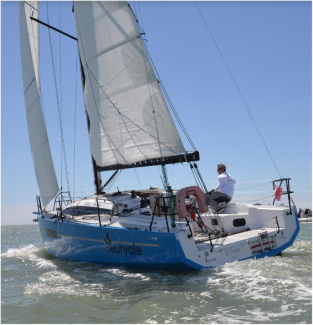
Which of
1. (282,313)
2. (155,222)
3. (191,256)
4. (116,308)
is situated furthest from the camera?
(155,222)

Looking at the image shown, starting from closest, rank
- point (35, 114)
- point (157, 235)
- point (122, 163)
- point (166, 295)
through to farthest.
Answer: point (166, 295), point (157, 235), point (122, 163), point (35, 114)

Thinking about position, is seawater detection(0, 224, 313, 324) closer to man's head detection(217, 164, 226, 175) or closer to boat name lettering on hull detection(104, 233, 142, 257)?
boat name lettering on hull detection(104, 233, 142, 257)

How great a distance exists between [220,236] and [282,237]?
147cm

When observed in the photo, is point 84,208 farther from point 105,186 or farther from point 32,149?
point 32,149

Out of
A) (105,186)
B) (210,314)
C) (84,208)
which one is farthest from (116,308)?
(105,186)

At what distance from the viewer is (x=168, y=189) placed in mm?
7305

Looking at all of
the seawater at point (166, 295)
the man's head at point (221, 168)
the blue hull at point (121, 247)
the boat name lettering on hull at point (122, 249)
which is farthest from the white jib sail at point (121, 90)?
the seawater at point (166, 295)

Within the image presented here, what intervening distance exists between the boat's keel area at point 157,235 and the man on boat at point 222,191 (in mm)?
246

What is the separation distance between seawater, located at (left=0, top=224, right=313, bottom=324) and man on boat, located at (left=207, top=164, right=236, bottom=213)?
2.46m

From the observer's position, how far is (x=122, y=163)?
1115 cm

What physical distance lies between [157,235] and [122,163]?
14.4 ft

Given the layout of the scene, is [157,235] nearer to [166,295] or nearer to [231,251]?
[166,295]

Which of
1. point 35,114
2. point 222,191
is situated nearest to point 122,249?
point 222,191

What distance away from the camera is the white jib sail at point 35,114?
37.2ft
